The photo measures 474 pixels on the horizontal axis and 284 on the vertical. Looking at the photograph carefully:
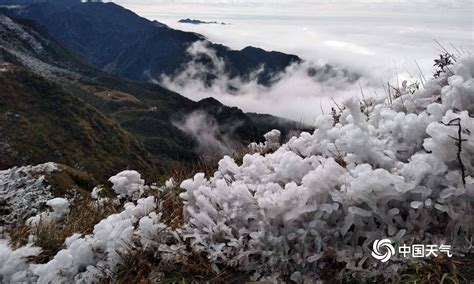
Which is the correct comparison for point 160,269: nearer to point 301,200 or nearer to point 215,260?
point 215,260

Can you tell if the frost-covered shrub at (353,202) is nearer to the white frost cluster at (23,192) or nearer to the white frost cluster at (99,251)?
the white frost cluster at (99,251)

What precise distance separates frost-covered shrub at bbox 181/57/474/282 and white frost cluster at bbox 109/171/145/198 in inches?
80.1

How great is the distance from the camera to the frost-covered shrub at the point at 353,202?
156 inches

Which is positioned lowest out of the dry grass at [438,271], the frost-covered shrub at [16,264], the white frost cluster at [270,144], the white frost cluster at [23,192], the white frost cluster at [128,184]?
the white frost cluster at [23,192]

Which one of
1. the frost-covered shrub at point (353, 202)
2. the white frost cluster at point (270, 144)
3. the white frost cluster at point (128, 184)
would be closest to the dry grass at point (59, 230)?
the white frost cluster at point (128, 184)

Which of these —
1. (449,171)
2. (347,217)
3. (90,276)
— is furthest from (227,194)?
(449,171)

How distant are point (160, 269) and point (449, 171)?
2.97 metres

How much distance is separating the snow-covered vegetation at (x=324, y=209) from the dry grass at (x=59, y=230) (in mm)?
201

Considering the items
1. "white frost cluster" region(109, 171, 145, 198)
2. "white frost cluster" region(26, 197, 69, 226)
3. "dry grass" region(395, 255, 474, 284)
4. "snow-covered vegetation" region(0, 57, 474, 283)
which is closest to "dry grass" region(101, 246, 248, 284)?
"snow-covered vegetation" region(0, 57, 474, 283)

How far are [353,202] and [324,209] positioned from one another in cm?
26

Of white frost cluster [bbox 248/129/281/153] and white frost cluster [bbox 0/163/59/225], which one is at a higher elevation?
white frost cluster [bbox 248/129/281/153]

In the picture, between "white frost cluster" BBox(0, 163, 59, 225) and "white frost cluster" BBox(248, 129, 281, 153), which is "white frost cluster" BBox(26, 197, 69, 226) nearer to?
"white frost cluster" BBox(0, 163, 59, 225)

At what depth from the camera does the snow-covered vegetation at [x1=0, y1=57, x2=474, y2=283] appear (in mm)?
3986

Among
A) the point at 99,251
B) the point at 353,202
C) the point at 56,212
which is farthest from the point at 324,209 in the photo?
the point at 56,212
